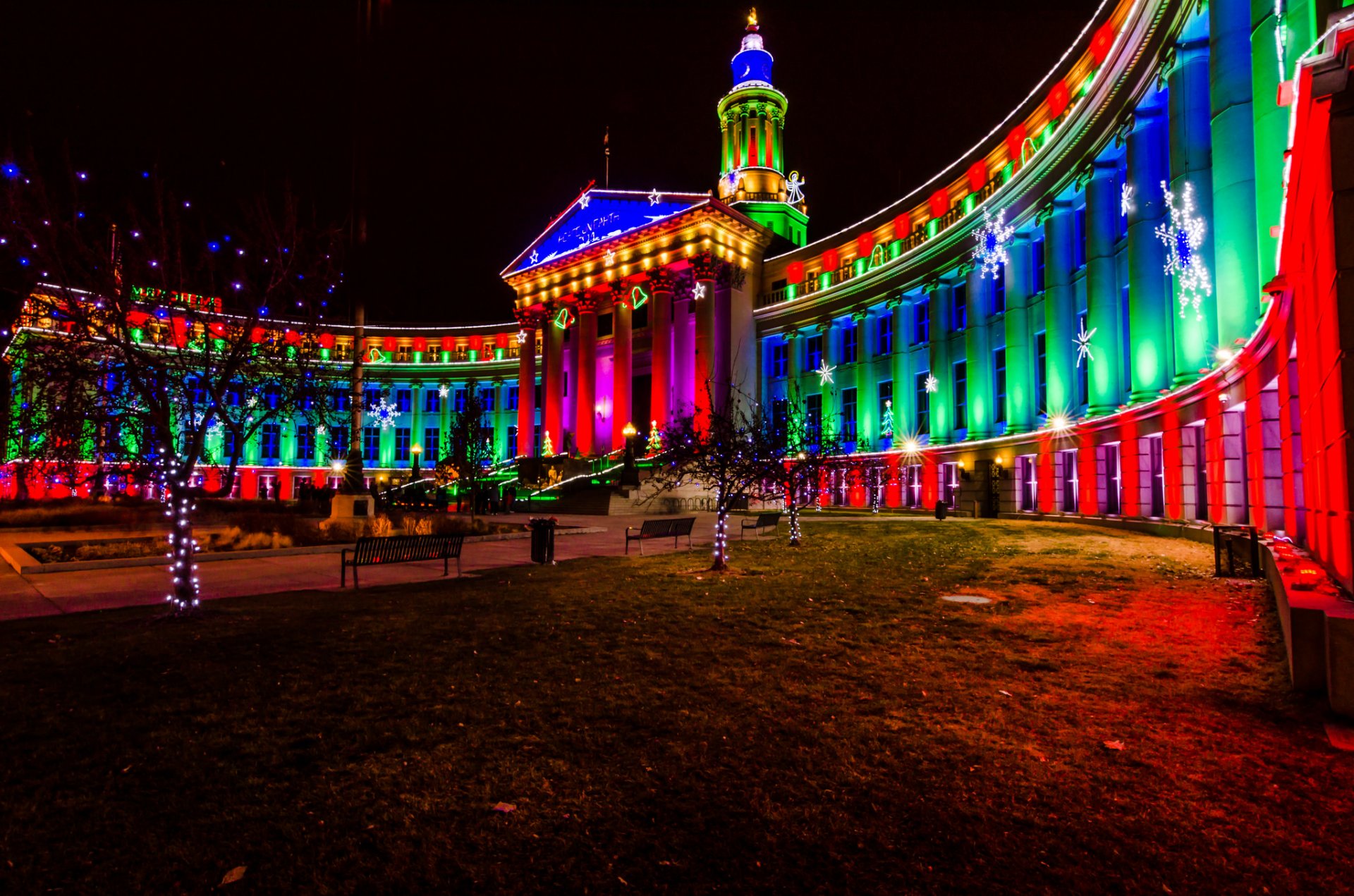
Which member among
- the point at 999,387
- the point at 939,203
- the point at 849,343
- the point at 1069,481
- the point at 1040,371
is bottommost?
Result: the point at 1069,481

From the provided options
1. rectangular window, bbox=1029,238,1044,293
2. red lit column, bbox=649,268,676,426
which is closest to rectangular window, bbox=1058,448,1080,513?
→ rectangular window, bbox=1029,238,1044,293

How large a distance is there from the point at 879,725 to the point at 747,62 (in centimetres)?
7102

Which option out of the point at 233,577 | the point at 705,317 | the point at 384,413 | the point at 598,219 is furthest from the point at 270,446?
the point at 233,577

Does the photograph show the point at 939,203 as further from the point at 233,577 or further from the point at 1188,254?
the point at 233,577

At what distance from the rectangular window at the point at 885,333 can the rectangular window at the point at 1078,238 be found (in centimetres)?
1596

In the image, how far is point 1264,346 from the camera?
1370 centimetres

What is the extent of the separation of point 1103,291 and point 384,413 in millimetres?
67330

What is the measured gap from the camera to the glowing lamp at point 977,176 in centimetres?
3791

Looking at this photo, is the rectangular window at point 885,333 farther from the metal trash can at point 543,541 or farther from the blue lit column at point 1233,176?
the metal trash can at point 543,541

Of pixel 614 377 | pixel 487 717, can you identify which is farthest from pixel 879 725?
pixel 614 377

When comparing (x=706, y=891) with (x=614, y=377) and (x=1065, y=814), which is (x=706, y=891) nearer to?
(x=1065, y=814)

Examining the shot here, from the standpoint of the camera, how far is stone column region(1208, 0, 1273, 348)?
55.1 feet

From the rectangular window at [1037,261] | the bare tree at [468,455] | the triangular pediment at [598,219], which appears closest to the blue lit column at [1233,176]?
the rectangular window at [1037,261]

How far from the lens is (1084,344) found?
2838 cm
